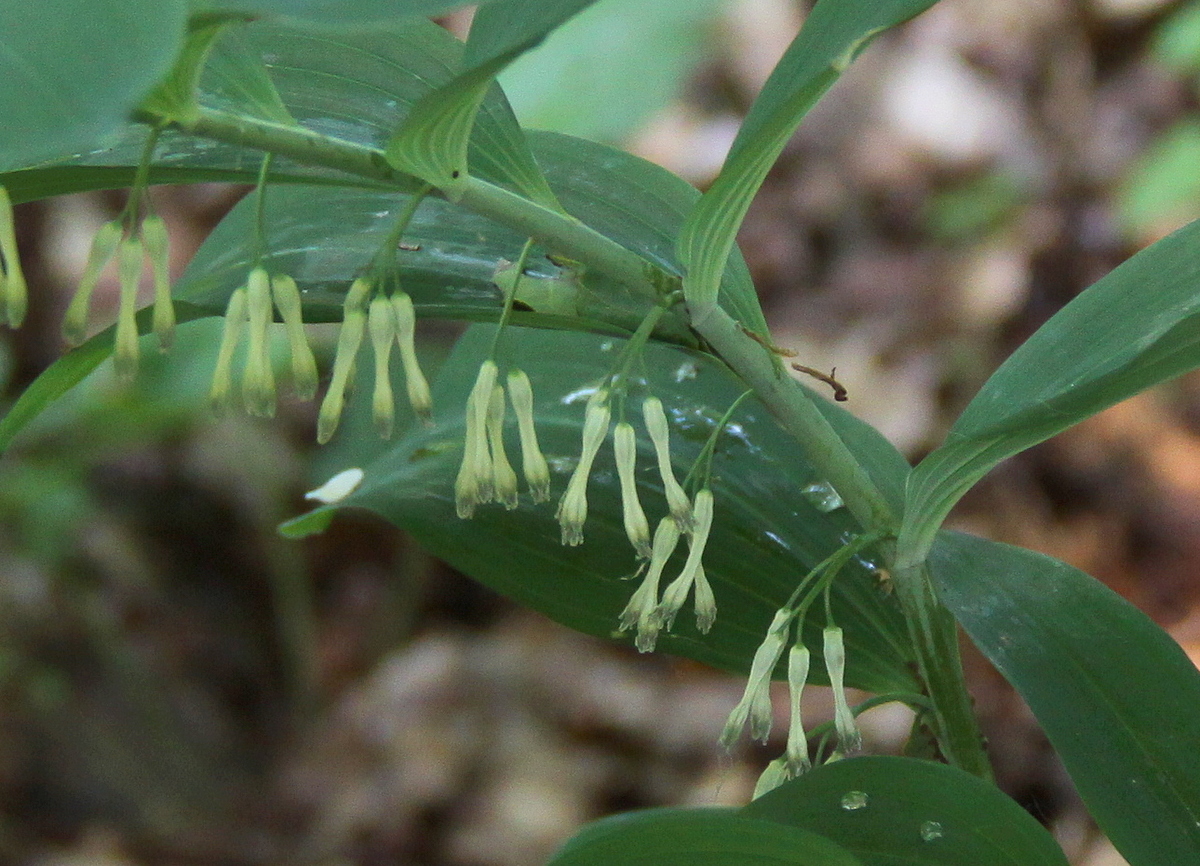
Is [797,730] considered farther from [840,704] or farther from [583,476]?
[583,476]

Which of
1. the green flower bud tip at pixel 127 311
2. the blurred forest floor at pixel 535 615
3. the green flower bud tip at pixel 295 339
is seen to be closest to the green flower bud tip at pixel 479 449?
the green flower bud tip at pixel 295 339

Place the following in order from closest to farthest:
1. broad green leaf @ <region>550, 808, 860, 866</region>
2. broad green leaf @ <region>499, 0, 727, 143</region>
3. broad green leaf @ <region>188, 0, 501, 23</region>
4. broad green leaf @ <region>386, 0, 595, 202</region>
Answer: broad green leaf @ <region>188, 0, 501, 23</region> < broad green leaf @ <region>386, 0, 595, 202</region> < broad green leaf @ <region>550, 808, 860, 866</region> < broad green leaf @ <region>499, 0, 727, 143</region>

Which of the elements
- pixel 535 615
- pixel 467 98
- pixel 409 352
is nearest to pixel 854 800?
pixel 409 352

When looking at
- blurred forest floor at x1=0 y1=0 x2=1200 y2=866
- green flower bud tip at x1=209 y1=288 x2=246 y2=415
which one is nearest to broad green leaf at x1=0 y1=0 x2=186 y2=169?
green flower bud tip at x1=209 y1=288 x2=246 y2=415

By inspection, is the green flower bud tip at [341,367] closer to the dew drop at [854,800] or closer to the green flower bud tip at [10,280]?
the green flower bud tip at [10,280]

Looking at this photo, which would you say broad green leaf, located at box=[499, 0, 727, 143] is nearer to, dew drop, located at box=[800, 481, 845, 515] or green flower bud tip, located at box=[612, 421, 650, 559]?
dew drop, located at box=[800, 481, 845, 515]
